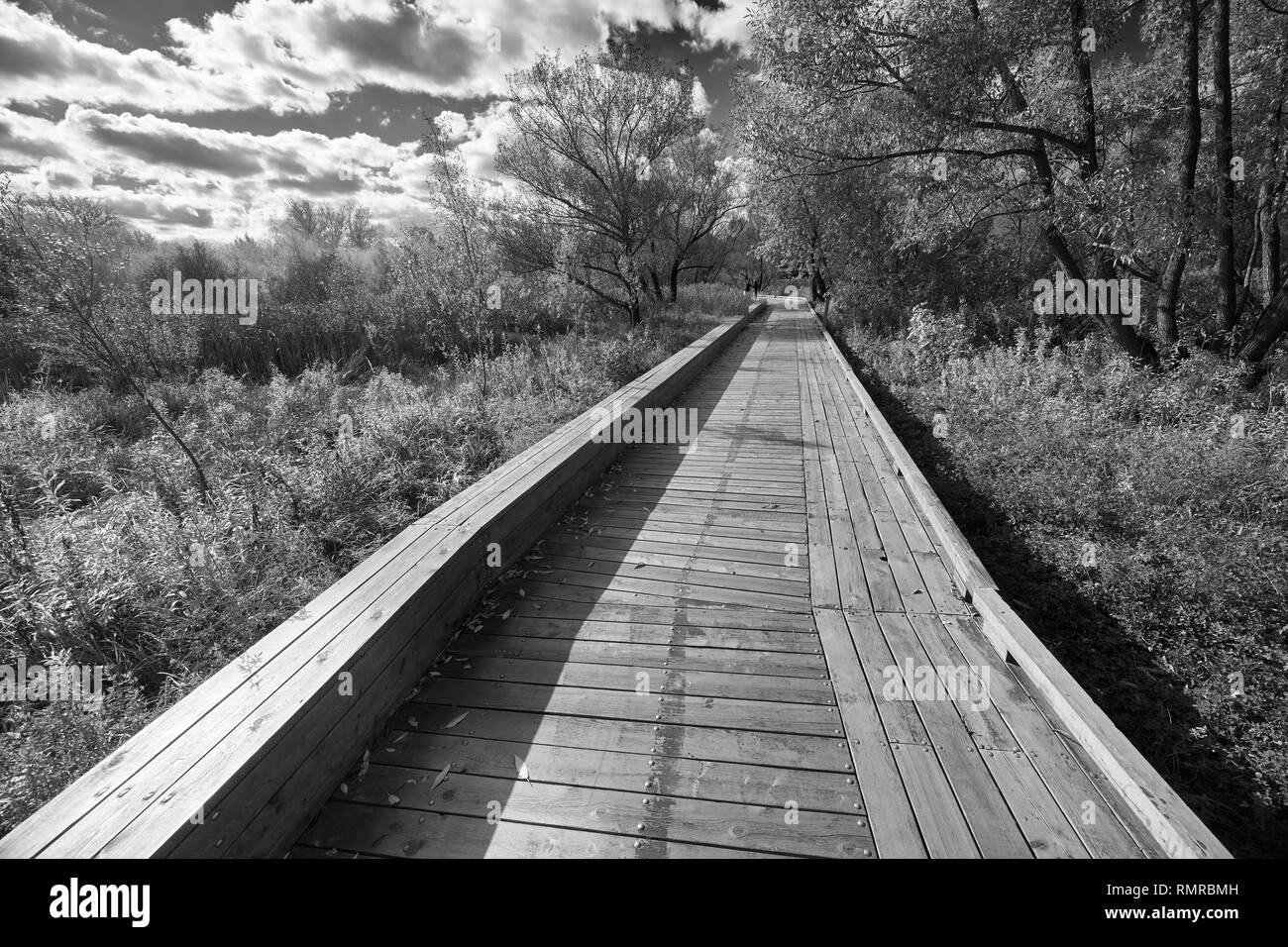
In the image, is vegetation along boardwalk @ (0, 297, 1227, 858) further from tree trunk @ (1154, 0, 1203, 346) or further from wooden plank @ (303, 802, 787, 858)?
tree trunk @ (1154, 0, 1203, 346)

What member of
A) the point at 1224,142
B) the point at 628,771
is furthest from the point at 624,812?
the point at 1224,142

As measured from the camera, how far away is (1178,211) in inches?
301

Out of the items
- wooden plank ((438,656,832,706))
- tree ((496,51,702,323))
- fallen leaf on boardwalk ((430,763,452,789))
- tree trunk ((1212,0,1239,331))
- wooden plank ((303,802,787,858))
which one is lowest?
wooden plank ((303,802,787,858))

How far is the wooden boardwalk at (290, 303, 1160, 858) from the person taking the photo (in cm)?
194

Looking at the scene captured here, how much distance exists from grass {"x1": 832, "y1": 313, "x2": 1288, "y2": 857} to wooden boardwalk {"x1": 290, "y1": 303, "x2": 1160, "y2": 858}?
1.05 meters

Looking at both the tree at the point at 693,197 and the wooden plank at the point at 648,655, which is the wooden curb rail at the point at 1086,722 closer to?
the wooden plank at the point at 648,655

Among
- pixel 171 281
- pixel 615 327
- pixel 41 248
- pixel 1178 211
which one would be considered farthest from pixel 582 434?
pixel 171 281

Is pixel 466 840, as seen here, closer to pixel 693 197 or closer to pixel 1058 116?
pixel 1058 116

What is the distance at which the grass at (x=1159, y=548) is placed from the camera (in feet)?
9.41

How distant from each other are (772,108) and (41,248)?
1161 cm

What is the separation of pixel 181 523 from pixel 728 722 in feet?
15.3

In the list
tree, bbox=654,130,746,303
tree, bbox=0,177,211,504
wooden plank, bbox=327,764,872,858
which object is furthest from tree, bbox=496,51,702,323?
wooden plank, bbox=327,764,872,858

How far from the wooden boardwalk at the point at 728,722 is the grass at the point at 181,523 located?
1.30 metres
